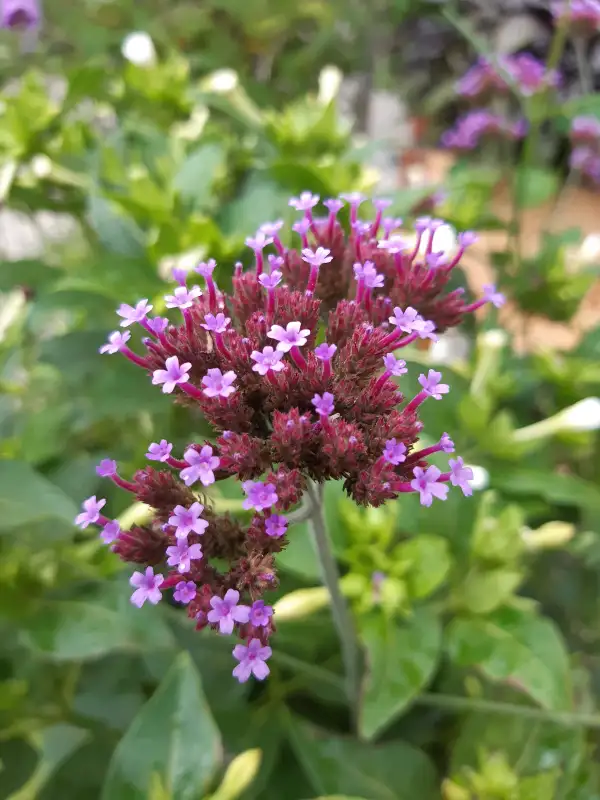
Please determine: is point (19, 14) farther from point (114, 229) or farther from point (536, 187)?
point (536, 187)

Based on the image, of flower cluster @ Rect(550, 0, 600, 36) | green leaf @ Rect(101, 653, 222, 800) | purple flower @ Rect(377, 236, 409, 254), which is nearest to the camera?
purple flower @ Rect(377, 236, 409, 254)

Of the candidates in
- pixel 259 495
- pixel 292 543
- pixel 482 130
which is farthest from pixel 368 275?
pixel 482 130

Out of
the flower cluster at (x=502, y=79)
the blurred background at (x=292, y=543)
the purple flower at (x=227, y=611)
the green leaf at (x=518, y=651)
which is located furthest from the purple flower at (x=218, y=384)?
the flower cluster at (x=502, y=79)

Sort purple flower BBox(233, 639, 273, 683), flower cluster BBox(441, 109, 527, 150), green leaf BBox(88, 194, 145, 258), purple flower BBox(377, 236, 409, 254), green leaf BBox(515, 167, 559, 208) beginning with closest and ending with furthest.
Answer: purple flower BBox(233, 639, 273, 683) < purple flower BBox(377, 236, 409, 254) < green leaf BBox(88, 194, 145, 258) < green leaf BBox(515, 167, 559, 208) < flower cluster BBox(441, 109, 527, 150)

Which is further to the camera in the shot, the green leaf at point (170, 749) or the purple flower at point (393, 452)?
the green leaf at point (170, 749)

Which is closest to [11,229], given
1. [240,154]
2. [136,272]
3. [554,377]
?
[240,154]

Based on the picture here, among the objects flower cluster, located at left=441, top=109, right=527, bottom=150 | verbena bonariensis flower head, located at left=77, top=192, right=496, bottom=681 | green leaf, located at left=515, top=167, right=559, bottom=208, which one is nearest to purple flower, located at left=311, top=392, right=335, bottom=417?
verbena bonariensis flower head, located at left=77, top=192, right=496, bottom=681

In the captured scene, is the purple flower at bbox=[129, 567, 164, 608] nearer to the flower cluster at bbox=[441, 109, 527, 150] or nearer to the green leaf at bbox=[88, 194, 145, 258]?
the green leaf at bbox=[88, 194, 145, 258]

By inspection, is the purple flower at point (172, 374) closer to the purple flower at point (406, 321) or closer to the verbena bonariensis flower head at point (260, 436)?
the verbena bonariensis flower head at point (260, 436)
